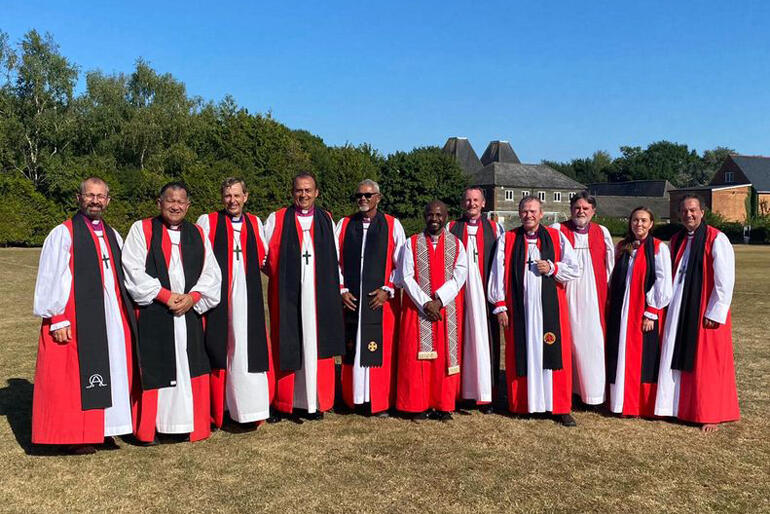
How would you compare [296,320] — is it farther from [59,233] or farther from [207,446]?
[59,233]

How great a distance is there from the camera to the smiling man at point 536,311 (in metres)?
5.95

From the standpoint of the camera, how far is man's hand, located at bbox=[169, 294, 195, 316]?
5.19m

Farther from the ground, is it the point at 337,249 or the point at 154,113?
the point at 154,113

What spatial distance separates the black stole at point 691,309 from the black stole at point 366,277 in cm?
293

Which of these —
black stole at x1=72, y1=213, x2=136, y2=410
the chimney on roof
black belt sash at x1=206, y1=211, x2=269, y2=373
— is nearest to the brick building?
the chimney on roof

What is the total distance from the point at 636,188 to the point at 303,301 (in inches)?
3988

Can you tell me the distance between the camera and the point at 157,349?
519 cm

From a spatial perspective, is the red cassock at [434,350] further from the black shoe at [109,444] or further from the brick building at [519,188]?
the brick building at [519,188]

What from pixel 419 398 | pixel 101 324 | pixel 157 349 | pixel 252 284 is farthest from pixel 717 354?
pixel 101 324

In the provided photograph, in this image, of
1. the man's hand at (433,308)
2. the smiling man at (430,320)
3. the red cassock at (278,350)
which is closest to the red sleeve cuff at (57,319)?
the red cassock at (278,350)

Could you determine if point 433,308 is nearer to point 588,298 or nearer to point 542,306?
point 542,306

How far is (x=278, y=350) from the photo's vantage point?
5.92 meters

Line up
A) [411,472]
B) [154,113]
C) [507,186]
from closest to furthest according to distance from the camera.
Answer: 1. [411,472]
2. [154,113]
3. [507,186]

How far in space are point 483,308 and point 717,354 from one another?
7.41 feet
